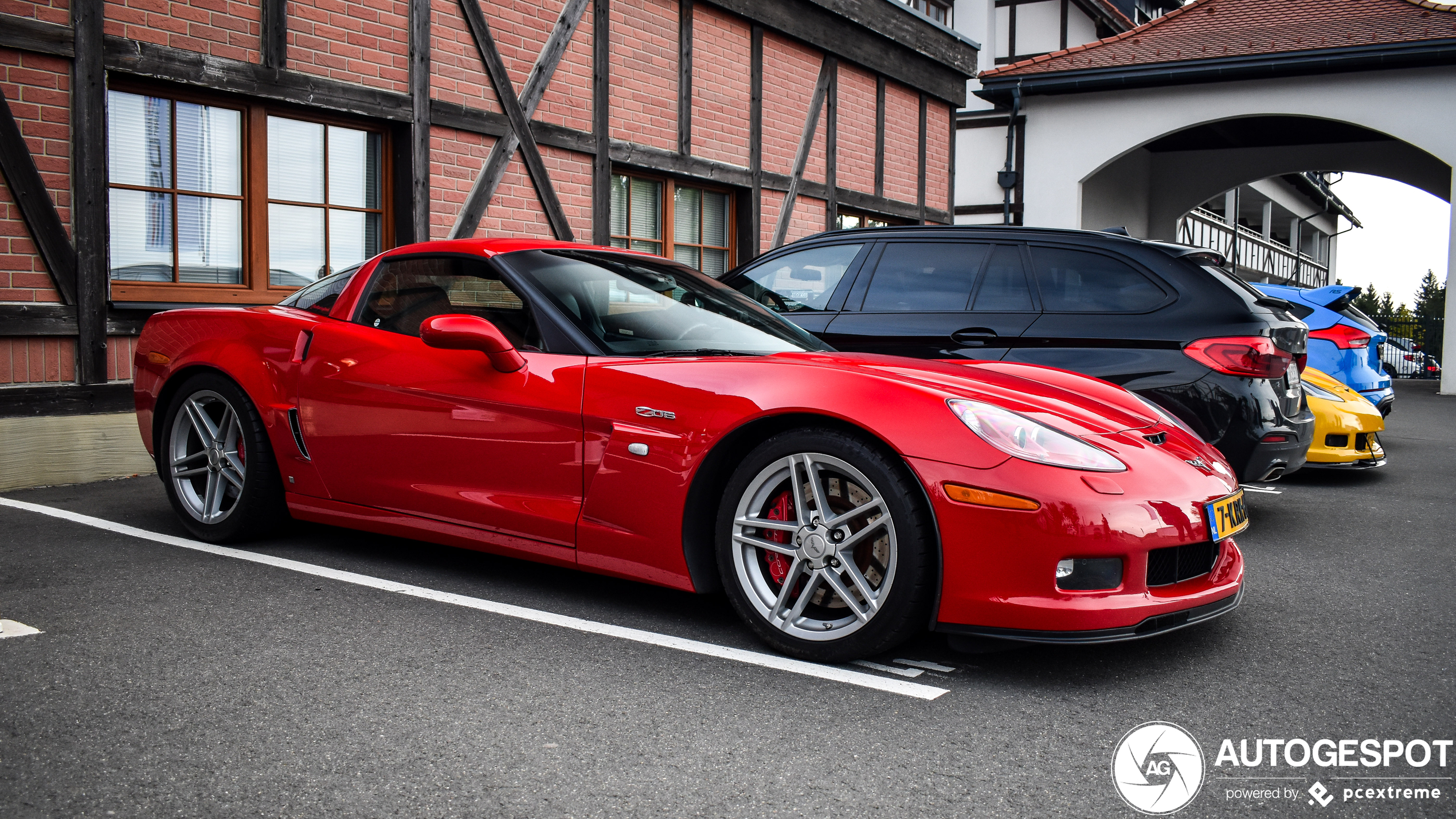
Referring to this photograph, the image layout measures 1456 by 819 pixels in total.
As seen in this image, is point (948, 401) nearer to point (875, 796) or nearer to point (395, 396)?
point (875, 796)

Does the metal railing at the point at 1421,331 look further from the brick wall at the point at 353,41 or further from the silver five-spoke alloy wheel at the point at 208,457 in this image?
the silver five-spoke alloy wheel at the point at 208,457

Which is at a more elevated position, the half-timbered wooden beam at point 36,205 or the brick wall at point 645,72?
the brick wall at point 645,72

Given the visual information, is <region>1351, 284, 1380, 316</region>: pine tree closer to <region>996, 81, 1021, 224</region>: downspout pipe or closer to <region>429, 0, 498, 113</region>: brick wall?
<region>996, 81, 1021, 224</region>: downspout pipe

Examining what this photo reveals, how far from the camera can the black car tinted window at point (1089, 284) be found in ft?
17.3

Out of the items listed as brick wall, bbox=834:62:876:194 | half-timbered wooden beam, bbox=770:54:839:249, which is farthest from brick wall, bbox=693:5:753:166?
brick wall, bbox=834:62:876:194

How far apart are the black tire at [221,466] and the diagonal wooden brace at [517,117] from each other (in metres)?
4.08

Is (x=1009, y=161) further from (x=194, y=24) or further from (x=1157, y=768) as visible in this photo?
(x=1157, y=768)

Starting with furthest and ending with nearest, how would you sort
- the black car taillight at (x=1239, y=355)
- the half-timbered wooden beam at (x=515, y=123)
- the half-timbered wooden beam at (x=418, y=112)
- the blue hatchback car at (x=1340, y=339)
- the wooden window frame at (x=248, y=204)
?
the blue hatchback car at (x=1340, y=339), the half-timbered wooden beam at (x=515, y=123), the half-timbered wooden beam at (x=418, y=112), the wooden window frame at (x=248, y=204), the black car taillight at (x=1239, y=355)

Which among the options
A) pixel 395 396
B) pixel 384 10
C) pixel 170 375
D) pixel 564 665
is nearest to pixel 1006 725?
pixel 564 665

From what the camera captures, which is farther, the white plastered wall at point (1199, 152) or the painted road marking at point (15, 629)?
the white plastered wall at point (1199, 152)

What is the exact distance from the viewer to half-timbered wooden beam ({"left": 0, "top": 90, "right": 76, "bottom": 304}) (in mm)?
6105

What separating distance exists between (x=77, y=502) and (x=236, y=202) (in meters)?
2.53

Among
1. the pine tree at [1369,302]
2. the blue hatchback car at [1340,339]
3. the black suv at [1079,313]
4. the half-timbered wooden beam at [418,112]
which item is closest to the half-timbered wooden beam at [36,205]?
the half-timbered wooden beam at [418,112]

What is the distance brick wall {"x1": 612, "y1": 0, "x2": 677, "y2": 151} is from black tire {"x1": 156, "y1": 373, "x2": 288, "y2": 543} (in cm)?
609
